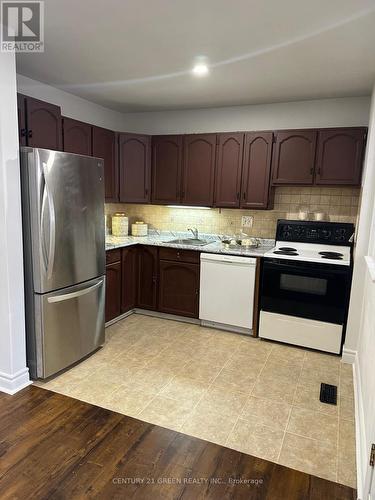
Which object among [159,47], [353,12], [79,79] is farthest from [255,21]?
[79,79]

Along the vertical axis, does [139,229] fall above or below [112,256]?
above

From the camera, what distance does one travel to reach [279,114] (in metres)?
3.71

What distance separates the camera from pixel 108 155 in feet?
12.6

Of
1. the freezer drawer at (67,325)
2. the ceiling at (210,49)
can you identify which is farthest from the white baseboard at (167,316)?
the ceiling at (210,49)

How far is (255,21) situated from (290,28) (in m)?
0.23

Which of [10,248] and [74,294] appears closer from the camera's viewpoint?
[10,248]

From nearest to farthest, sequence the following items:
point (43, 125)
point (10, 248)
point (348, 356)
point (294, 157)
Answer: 1. point (10, 248)
2. point (43, 125)
3. point (348, 356)
4. point (294, 157)

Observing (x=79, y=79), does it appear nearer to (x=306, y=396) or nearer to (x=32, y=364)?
(x=32, y=364)

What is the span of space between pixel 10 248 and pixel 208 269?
6.35 ft

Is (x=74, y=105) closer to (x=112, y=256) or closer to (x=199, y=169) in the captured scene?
(x=199, y=169)

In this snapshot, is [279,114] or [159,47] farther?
[279,114]

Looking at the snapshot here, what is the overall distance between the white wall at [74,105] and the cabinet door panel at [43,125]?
0.42 meters
